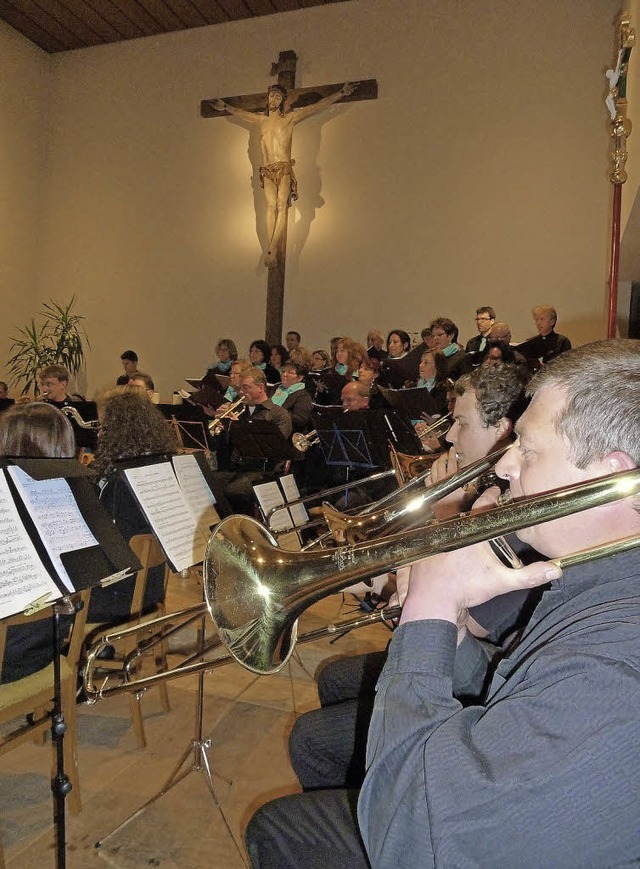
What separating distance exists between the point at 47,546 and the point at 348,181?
8.87 meters

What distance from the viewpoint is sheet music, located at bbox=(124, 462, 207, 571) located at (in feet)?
7.19

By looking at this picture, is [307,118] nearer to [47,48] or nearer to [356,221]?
[356,221]

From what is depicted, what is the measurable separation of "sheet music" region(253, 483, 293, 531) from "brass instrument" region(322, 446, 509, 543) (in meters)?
1.21

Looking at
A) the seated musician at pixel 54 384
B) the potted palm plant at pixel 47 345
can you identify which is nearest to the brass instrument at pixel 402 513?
the seated musician at pixel 54 384

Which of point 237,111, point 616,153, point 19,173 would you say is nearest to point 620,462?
point 616,153

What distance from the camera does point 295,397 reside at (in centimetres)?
691

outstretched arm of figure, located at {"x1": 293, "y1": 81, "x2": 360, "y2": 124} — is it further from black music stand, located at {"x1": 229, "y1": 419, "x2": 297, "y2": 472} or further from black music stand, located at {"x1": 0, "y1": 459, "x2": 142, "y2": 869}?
black music stand, located at {"x1": 0, "y1": 459, "x2": 142, "y2": 869}

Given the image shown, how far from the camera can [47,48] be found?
1131 centimetres

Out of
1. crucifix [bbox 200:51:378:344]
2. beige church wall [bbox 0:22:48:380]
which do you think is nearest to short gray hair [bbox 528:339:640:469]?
crucifix [bbox 200:51:378:344]

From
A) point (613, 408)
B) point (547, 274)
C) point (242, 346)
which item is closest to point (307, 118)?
point (242, 346)

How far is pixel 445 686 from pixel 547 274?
27.7 feet

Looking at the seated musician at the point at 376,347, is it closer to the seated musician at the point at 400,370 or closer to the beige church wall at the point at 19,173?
the seated musician at the point at 400,370

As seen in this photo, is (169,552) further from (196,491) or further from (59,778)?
(59,778)

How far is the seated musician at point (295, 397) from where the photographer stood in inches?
266
